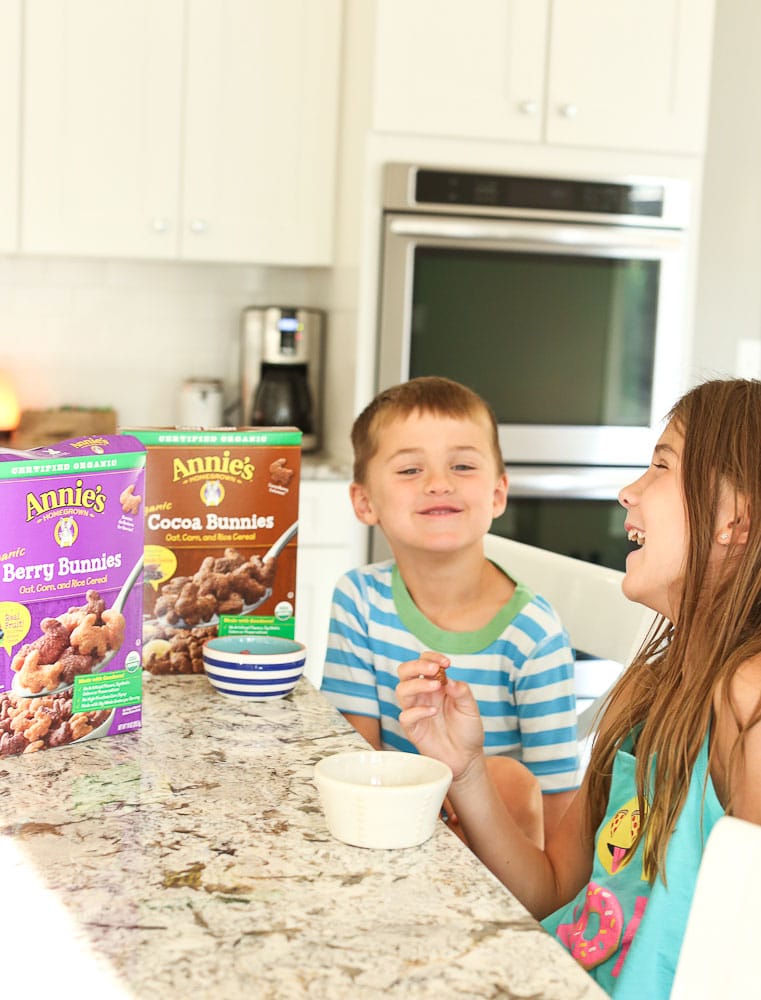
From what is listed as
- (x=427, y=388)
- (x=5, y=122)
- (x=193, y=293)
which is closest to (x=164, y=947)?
(x=427, y=388)

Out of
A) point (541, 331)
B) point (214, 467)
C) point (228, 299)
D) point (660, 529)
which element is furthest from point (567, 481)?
point (660, 529)

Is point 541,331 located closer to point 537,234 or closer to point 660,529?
point 537,234

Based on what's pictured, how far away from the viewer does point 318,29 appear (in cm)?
320

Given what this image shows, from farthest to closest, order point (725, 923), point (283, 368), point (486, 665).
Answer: point (283, 368) < point (486, 665) < point (725, 923)

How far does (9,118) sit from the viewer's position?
9.90ft

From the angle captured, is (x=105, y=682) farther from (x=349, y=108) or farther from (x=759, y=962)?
(x=349, y=108)

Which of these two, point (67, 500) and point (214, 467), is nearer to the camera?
point (67, 500)

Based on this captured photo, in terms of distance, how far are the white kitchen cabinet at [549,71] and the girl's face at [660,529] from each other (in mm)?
2051

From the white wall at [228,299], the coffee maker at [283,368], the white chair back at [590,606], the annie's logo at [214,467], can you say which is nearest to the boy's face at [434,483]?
the white chair back at [590,606]

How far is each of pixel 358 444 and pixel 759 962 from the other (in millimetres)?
1089

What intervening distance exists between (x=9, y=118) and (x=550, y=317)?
4.62 ft

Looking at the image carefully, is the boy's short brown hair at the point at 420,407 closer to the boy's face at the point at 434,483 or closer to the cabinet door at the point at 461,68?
the boy's face at the point at 434,483

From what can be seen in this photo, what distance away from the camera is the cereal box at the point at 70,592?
1039 millimetres

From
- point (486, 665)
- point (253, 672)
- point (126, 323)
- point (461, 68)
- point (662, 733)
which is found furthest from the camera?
point (126, 323)
